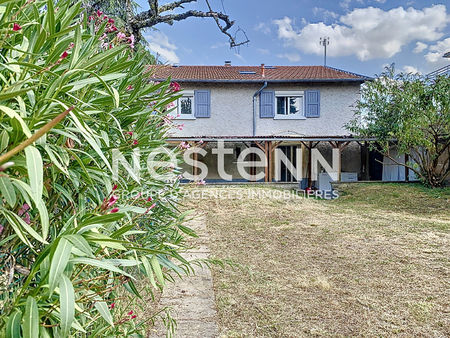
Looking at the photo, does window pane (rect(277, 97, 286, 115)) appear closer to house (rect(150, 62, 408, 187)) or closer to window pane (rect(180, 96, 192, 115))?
house (rect(150, 62, 408, 187))

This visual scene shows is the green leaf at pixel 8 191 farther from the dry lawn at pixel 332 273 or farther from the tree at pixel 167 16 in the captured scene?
the tree at pixel 167 16

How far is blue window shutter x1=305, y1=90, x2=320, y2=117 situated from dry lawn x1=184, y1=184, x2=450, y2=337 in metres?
7.96

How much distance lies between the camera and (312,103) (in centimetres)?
1473

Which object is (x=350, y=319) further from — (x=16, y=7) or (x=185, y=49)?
(x=185, y=49)

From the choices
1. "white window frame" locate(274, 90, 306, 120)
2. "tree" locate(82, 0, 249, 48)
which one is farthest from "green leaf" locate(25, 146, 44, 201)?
"white window frame" locate(274, 90, 306, 120)

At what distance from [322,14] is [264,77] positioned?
8.38 metres

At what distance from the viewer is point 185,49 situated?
13.1 metres

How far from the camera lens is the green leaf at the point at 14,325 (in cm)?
81

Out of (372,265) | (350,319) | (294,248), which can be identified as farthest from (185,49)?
(350,319)

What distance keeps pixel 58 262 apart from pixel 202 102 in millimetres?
14393

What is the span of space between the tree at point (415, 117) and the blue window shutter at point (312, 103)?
8.00 ft

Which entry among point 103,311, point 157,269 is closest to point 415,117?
point 157,269

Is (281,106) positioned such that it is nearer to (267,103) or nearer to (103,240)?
(267,103)

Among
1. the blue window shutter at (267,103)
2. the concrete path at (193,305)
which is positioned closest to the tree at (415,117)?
the blue window shutter at (267,103)
